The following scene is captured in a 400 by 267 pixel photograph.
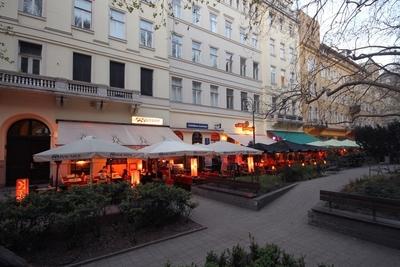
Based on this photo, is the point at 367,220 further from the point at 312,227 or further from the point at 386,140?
the point at 386,140

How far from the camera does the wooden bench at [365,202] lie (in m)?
7.08

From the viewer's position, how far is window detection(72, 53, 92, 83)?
680 inches

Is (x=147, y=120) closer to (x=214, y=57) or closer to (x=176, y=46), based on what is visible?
(x=176, y=46)

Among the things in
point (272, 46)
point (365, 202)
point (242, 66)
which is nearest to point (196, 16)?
point (242, 66)

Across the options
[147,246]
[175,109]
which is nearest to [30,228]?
[147,246]

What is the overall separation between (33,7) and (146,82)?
7953 mm

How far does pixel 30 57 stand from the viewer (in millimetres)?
15758

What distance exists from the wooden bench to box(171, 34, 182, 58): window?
17473 millimetres

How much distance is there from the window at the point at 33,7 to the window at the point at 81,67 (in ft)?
9.44

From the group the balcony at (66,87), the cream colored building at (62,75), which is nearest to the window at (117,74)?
the cream colored building at (62,75)

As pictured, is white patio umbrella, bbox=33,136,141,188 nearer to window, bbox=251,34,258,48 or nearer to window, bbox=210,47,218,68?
window, bbox=210,47,218,68

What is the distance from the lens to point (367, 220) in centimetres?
729

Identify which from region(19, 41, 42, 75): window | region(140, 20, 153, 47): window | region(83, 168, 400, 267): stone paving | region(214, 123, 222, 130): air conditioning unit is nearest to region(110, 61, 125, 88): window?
region(140, 20, 153, 47): window

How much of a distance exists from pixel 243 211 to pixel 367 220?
13.6 ft
